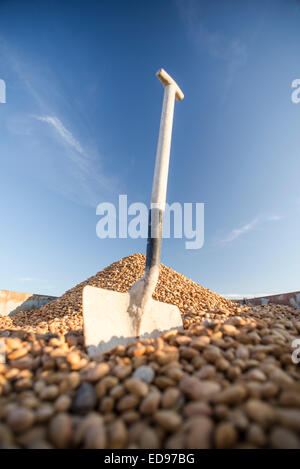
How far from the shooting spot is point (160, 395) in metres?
0.82

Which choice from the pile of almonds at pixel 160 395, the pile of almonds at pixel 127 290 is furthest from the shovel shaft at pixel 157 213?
the pile of almonds at pixel 127 290

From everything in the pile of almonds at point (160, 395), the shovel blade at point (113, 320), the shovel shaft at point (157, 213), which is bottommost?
the pile of almonds at point (160, 395)

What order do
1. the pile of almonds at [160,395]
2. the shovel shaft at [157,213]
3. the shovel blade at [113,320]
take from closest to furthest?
the pile of almonds at [160,395], the shovel blade at [113,320], the shovel shaft at [157,213]

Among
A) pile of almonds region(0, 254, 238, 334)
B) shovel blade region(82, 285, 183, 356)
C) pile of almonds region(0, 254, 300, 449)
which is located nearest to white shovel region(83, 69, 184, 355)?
shovel blade region(82, 285, 183, 356)

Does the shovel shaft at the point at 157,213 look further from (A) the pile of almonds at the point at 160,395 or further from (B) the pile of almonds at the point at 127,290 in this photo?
(B) the pile of almonds at the point at 127,290

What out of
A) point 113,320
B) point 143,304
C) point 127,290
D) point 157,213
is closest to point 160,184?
point 157,213

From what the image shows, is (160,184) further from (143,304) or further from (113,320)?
(113,320)

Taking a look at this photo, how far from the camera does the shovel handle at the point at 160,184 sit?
197 centimetres

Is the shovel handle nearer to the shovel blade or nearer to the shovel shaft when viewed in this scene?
the shovel shaft

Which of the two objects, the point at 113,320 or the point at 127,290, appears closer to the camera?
the point at 113,320

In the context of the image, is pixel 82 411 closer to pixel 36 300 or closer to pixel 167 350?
pixel 167 350

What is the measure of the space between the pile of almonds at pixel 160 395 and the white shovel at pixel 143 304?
0.31 metres

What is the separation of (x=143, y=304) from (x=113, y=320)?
0.95 feet

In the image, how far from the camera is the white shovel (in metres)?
1.53
